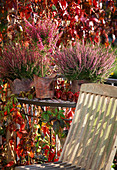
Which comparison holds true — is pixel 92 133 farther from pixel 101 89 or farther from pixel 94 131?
pixel 101 89

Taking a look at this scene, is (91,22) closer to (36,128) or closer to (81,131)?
(36,128)

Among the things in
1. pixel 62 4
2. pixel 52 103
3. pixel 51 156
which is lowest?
pixel 51 156

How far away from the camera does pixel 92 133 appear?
183cm

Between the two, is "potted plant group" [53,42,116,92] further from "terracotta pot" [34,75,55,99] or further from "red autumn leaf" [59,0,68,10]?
"red autumn leaf" [59,0,68,10]

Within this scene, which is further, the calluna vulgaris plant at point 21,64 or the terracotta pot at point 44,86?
the calluna vulgaris plant at point 21,64

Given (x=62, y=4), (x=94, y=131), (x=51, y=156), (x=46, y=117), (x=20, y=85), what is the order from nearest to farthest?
(x=94, y=131) < (x=46, y=117) < (x=20, y=85) < (x=51, y=156) < (x=62, y=4)

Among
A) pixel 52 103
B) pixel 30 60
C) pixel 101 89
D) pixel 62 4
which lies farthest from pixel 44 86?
pixel 62 4

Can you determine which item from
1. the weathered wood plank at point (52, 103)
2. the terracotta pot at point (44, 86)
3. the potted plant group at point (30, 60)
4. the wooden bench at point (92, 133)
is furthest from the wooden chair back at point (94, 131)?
the potted plant group at point (30, 60)

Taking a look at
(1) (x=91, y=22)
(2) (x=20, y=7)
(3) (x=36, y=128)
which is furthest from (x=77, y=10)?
(3) (x=36, y=128)

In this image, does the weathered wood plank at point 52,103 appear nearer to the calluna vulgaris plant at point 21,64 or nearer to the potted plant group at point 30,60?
the potted plant group at point 30,60

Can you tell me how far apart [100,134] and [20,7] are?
6.44 feet

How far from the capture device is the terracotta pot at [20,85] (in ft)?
8.13

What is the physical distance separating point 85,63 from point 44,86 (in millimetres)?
370

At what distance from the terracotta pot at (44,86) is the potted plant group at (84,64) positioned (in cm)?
18
